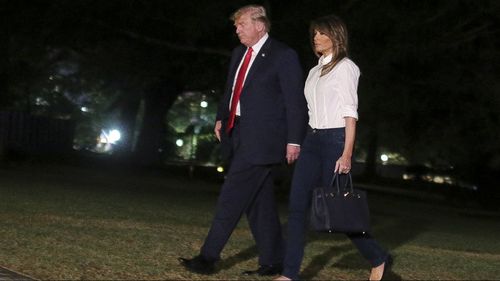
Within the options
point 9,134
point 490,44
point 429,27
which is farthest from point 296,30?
point 9,134

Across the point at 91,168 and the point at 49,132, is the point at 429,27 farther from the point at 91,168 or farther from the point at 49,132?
the point at 49,132

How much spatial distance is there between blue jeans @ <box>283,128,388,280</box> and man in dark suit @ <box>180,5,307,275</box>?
18cm

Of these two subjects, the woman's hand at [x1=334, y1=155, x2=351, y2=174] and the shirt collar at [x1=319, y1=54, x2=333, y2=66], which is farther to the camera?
the shirt collar at [x1=319, y1=54, x2=333, y2=66]

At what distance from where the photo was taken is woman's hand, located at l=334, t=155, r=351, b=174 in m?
6.75

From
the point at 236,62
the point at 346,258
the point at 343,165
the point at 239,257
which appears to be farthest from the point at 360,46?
the point at 343,165

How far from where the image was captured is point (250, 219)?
24.8 ft

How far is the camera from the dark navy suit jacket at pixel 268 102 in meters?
7.20

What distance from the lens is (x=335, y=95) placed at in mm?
6816

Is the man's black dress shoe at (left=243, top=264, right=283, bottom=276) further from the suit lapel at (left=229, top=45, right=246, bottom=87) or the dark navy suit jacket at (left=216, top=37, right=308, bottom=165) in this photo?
the suit lapel at (left=229, top=45, right=246, bottom=87)

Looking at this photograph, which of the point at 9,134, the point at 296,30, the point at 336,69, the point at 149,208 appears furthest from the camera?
the point at 9,134

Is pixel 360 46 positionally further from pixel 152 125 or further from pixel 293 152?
pixel 152 125

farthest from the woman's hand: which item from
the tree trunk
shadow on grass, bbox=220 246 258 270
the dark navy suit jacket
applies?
the tree trunk

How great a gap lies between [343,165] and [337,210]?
29 centimetres

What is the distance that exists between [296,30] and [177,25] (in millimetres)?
2802
